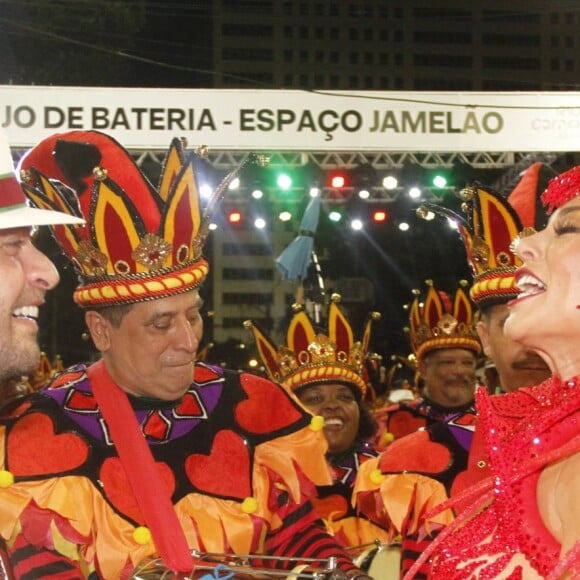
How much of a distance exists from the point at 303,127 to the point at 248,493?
5.54 metres

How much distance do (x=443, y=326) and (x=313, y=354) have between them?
968mm

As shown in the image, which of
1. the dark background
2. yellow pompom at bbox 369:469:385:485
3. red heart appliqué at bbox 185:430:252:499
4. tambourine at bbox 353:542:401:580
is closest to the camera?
red heart appliqué at bbox 185:430:252:499

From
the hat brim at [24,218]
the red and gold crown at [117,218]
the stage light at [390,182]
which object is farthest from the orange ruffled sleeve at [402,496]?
the stage light at [390,182]

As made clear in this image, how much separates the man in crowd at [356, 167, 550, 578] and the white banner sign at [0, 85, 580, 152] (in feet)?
15.4

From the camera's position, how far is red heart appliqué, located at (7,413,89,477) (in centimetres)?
337

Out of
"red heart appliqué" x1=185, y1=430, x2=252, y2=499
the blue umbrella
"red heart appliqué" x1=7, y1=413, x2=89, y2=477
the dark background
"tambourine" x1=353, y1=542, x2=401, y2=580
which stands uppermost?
the dark background

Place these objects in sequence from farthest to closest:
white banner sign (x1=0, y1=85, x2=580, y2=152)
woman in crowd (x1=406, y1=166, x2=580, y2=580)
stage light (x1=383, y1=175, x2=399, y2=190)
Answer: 1. stage light (x1=383, y1=175, x2=399, y2=190)
2. white banner sign (x1=0, y1=85, x2=580, y2=152)
3. woman in crowd (x1=406, y1=166, x2=580, y2=580)

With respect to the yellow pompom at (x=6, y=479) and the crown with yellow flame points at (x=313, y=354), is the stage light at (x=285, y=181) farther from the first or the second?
the yellow pompom at (x=6, y=479)

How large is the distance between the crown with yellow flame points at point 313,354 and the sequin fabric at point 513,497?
12.8 feet

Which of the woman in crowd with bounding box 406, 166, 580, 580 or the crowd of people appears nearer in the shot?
the woman in crowd with bounding box 406, 166, 580, 580

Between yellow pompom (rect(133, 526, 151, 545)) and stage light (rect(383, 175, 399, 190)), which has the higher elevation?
stage light (rect(383, 175, 399, 190))

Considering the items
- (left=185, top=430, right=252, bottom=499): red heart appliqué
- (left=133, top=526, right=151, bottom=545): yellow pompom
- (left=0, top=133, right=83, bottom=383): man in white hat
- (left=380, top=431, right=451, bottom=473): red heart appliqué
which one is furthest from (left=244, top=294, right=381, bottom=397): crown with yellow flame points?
(left=0, top=133, right=83, bottom=383): man in white hat

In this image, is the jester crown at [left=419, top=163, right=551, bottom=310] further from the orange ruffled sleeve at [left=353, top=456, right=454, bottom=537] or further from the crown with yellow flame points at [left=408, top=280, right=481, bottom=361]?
the crown with yellow flame points at [left=408, top=280, right=481, bottom=361]

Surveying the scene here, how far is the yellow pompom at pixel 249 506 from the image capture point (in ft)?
11.3
